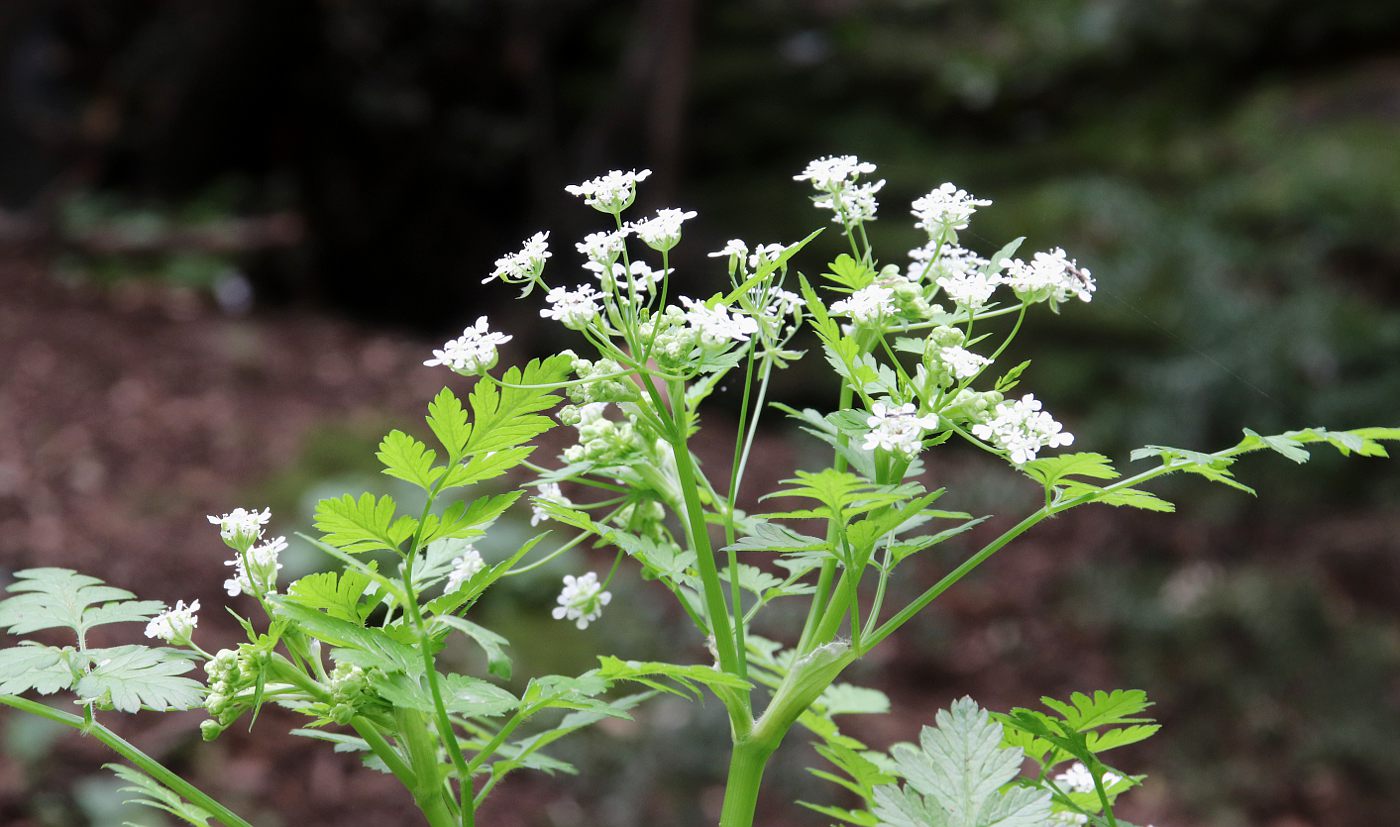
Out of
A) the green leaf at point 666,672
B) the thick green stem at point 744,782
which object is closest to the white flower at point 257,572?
→ the green leaf at point 666,672

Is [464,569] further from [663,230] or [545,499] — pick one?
[663,230]

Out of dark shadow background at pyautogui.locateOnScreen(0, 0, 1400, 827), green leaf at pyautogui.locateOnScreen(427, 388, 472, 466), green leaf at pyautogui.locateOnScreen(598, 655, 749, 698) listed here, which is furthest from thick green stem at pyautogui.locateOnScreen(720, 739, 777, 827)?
dark shadow background at pyautogui.locateOnScreen(0, 0, 1400, 827)

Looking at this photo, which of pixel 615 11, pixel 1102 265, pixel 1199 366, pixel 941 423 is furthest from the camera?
pixel 615 11

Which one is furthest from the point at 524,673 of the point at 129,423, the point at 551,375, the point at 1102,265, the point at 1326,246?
the point at 1326,246

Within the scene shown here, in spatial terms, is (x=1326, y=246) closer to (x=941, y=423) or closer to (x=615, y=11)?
(x=615, y=11)

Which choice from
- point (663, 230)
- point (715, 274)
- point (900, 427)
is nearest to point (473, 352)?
point (663, 230)

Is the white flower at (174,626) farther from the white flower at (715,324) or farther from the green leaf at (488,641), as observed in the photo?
the white flower at (715,324)
